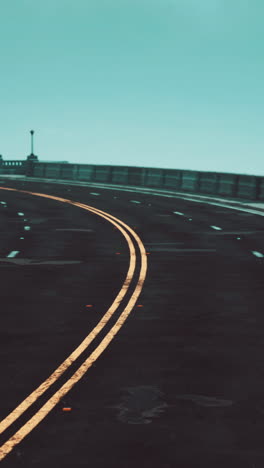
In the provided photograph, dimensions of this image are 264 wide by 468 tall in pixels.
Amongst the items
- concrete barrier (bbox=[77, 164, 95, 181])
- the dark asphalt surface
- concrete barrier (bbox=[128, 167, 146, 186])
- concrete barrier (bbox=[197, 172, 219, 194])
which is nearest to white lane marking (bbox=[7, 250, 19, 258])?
the dark asphalt surface

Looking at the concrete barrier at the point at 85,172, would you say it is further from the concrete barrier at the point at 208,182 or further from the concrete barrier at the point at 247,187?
the concrete barrier at the point at 247,187

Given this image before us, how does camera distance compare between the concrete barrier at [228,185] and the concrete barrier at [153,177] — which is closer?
the concrete barrier at [228,185]

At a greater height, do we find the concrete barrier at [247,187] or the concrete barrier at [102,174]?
the concrete barrier at [247,187]

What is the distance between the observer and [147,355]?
12.0 metres


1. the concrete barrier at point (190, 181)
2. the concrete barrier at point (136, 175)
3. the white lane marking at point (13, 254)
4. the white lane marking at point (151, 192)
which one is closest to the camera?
the white lane marking at point (13, 254)

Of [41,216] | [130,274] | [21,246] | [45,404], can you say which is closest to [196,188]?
[41,216]

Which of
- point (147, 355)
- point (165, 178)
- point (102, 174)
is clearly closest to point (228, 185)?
point (165, 178)

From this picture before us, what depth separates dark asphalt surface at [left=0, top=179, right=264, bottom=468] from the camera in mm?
8109

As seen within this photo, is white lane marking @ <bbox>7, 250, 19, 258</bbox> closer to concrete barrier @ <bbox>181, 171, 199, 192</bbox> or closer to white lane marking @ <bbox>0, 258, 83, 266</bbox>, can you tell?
white lane marking @ <bbox>0, 258, 83, 266</bbox>

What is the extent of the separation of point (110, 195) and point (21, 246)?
29568 millimetres

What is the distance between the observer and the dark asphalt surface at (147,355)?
8109 millimetres

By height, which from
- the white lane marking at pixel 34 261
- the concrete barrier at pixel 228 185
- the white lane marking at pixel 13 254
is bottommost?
the white lane marking at pixel 13 254

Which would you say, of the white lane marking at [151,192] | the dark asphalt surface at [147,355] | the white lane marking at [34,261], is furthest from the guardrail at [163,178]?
the white lane marking at [34,261]

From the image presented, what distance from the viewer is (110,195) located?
185ft
